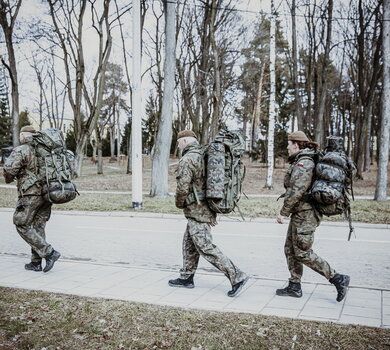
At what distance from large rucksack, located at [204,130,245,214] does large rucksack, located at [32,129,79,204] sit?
2113 mm

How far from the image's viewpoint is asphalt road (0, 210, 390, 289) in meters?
6.86

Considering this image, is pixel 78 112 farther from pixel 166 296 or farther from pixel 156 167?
pixel 166 296

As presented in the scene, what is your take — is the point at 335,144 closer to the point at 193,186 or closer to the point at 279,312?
the point at 193,186

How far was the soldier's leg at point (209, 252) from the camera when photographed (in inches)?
202

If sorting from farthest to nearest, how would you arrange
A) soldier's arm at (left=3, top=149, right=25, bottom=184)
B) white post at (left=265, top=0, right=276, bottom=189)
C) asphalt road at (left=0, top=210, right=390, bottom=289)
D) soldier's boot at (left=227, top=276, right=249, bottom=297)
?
1. white post at (left=265, top=0, right=276, bottom=189)
2. asphalt road at (left=0, top=210, right=390, bottom=289)
3. soldier's arm at (left=3, top=149, right=25, bottom=184)
4. soldier's boot at (left=227, top=276, right=249, bottom=297)

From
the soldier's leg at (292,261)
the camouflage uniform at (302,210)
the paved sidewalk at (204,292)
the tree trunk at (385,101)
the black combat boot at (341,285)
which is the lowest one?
the paved sidewalk at (204,292)

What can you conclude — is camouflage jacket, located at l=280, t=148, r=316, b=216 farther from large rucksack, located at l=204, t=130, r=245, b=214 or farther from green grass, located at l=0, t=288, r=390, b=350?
green grass, located at l=0, t=288, r=390, b=350

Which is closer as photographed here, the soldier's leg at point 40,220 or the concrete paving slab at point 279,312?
the concrete paving slab at point 279,312

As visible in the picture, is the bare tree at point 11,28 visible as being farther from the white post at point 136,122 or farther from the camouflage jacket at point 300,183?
the camouflage jacket at point 300,183

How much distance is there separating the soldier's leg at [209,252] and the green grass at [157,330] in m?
0.74

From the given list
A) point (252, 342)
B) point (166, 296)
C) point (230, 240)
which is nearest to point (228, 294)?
point (166, 296)

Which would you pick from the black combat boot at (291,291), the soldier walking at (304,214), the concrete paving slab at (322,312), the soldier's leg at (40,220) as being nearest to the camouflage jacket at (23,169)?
the soldier's leg at (40,220)

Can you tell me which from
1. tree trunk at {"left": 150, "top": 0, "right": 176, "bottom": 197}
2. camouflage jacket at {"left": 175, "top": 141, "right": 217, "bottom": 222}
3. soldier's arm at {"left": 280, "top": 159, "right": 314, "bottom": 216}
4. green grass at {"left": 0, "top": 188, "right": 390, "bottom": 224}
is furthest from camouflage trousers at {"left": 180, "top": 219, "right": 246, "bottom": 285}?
tree trunk at {"left": 150, "top": 0, "right": 176, "bottom": 197}

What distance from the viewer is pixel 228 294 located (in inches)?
202
